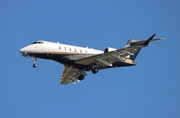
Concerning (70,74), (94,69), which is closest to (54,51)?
(94,69)

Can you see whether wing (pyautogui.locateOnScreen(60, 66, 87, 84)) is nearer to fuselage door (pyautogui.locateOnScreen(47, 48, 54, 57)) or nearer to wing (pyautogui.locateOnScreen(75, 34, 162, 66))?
wing (pyautogui.locateOnScreen(75, 34, 162, 66))

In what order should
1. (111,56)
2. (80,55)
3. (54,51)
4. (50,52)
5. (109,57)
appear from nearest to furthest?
(50,52)
(54,51)
(111,56)
(109,57)
(80,55)

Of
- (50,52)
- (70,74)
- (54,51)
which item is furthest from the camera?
(70,74)

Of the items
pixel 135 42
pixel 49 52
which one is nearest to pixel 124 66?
pixel 135 42

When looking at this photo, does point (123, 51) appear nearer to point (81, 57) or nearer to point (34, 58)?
point (81, 57)

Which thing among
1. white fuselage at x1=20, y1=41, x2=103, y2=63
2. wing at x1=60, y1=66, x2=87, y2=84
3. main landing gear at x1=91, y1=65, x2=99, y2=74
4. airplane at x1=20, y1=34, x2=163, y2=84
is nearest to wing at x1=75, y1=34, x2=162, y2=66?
airplane at x1=20, y1=34, x2=163, y2=84

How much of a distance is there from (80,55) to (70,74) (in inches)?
122

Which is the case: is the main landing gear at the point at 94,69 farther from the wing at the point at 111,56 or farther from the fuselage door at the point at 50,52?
the fuselage door at the point at 50,52

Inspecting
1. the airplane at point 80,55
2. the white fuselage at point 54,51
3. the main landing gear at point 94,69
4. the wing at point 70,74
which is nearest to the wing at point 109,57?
the airplane at point 80,55

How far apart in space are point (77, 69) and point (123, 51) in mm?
4704

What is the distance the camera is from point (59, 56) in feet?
98.6

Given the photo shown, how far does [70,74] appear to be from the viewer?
110ft

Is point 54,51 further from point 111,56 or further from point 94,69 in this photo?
point 111,56

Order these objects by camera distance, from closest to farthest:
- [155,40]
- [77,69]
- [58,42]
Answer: [155,40]
[58,42]
[77,69]
